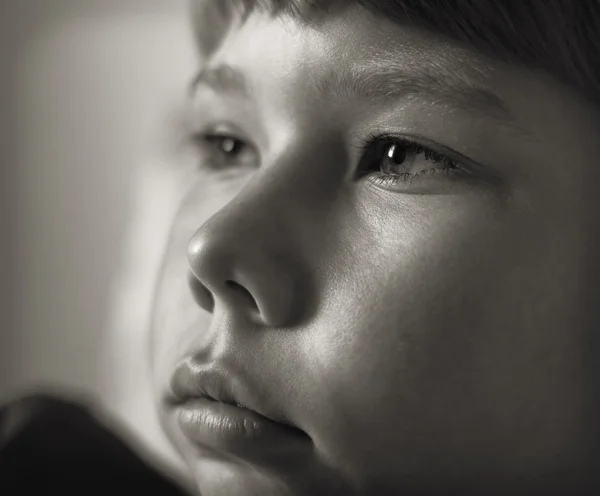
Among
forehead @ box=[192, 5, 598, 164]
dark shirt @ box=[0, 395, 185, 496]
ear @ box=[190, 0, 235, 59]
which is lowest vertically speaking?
dark shirt @ box=[0, 395, 185, 496]

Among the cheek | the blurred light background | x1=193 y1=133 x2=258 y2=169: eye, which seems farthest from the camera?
the blurred light background

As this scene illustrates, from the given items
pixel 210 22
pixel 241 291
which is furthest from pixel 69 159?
pixel 241 291

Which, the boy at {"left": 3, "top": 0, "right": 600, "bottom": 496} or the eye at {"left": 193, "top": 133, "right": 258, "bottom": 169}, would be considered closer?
the boy at {"left": 3, "top": 0, "right": 600, "bottom": 496}

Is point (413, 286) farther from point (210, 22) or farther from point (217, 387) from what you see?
point (210, 22)

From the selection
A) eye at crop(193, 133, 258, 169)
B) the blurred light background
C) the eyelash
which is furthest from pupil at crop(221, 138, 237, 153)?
the blurred light background

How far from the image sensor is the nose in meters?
0.32

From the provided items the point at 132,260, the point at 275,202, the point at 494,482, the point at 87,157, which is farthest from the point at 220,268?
the point at 87,157

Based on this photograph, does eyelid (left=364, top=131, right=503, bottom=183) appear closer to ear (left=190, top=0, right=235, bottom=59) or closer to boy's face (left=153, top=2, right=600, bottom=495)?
boy's face (left=153, top=2, right=600, bottom=495)

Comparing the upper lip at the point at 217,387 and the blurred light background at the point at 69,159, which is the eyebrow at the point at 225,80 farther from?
the blurred light background at the point at 69,159

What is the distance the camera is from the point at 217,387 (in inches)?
13.1

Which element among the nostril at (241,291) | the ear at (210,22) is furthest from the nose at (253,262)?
the ear at (210,22)

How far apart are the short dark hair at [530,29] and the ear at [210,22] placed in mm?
134

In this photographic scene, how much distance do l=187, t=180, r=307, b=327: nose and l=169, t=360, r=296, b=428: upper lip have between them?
0.03 metres

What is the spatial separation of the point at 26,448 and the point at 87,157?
614 millimetres
